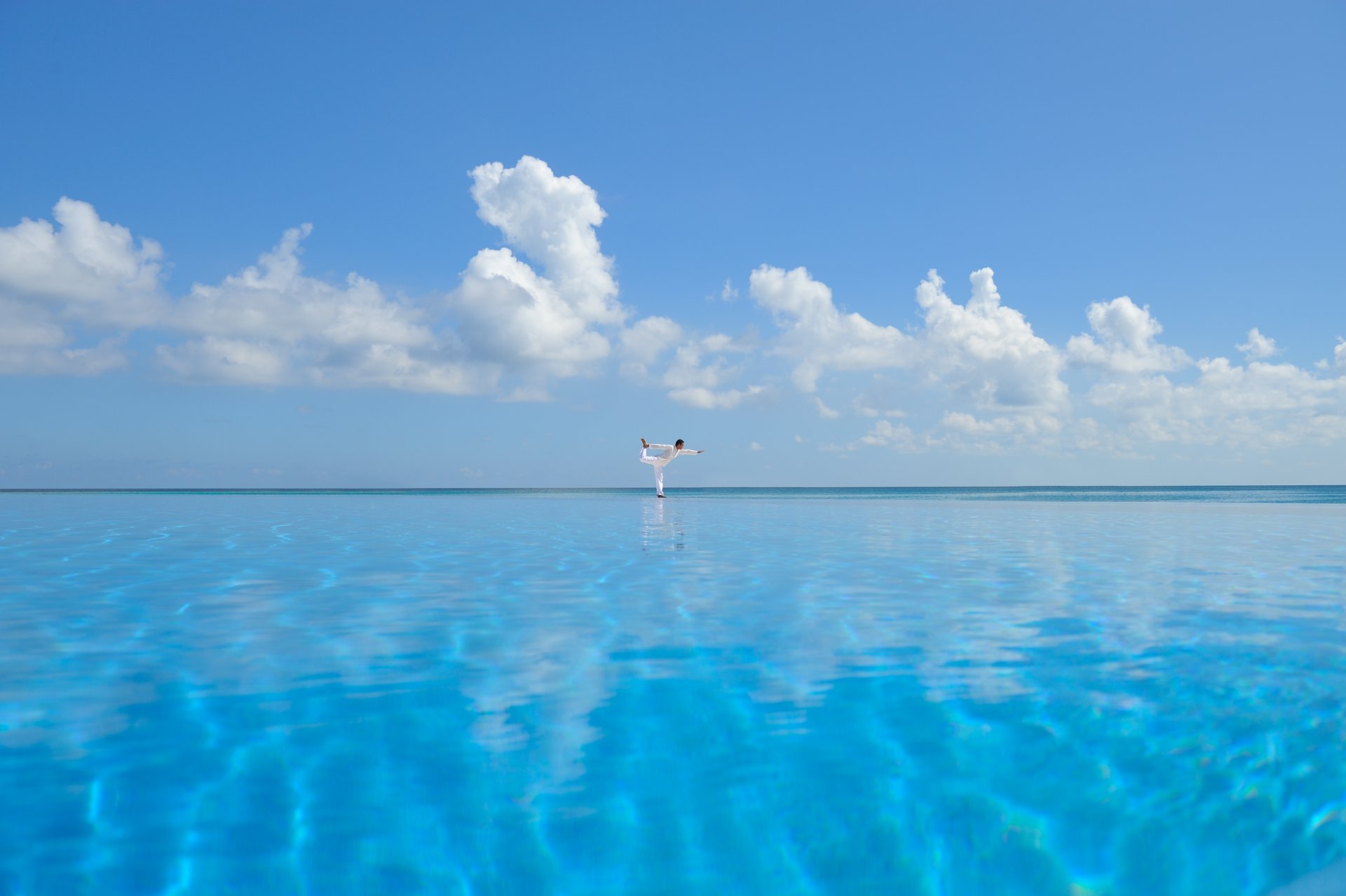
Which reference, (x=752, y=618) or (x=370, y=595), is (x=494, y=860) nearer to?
(x=752, y=618)

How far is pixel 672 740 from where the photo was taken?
4547 mm

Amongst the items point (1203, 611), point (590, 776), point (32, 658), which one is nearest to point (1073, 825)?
point (590, 776)

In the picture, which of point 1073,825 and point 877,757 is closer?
point 1073,825

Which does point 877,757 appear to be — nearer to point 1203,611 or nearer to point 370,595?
point 1203,611

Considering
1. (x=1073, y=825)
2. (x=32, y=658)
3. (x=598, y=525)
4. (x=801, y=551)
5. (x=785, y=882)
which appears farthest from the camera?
(x=598, y=525)

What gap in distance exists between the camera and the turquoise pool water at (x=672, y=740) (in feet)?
11.1

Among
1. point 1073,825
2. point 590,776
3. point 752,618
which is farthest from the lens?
point 752,618

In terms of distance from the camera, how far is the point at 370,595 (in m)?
9.51

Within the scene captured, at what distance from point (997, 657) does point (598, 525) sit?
17.9m

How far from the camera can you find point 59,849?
3.35m

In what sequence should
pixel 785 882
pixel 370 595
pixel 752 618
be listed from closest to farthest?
pixel 785 882 < pixel 752 618 < pixel 370 595

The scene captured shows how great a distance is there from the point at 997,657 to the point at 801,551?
28.3 feet

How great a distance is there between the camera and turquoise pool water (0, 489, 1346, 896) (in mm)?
3371

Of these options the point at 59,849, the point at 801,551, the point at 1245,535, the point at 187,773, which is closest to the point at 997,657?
the point at 187,773
